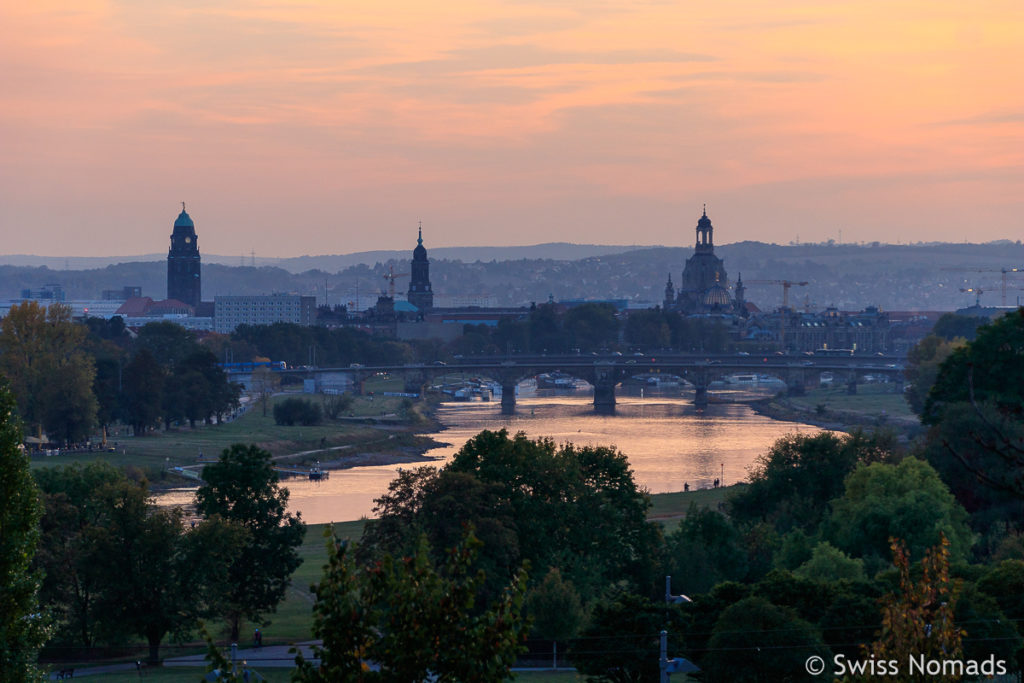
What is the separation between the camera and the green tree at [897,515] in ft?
83.9

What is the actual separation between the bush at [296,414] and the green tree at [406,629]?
64.7 metres

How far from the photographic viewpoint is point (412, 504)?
24344 millimetres

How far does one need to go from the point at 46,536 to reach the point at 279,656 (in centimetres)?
503

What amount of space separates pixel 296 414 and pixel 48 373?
1646cm

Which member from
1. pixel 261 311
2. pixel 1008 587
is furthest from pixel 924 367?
pixel 261 311

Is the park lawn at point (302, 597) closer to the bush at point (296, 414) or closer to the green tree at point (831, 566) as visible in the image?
the green tree at point (831, 566)

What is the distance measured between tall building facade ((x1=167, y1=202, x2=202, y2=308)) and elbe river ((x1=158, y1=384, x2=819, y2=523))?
9441cm

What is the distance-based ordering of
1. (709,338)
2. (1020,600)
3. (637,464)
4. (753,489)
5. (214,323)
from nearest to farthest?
(1020,600)
(753,489)
(637,464)
(709,338)
(214,323)

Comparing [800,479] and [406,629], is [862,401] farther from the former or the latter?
[406,629]

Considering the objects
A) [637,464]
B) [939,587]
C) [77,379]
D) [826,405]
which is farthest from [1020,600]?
[826,405]

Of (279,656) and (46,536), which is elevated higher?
(46,536)

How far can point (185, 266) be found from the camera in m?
197

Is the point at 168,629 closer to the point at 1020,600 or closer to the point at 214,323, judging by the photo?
the point at 1020,600

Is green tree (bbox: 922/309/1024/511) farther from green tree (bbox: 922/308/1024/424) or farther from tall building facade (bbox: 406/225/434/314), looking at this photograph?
tall building facade (bbox: 406/225/434/314)
